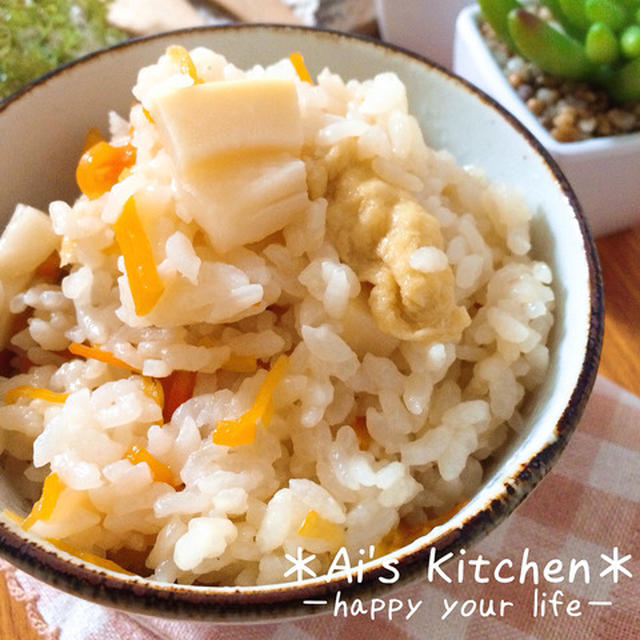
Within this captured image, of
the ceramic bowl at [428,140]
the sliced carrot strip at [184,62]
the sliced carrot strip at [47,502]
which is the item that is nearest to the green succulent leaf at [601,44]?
the ceramic bowl at [428,140]

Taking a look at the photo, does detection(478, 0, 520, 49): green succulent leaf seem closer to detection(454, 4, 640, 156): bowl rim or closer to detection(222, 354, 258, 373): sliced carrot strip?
detection(454, 4, 640, 156): bowl rim

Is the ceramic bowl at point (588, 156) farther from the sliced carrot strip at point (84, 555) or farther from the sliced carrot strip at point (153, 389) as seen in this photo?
the sliced carrot strip at point (84, 555)

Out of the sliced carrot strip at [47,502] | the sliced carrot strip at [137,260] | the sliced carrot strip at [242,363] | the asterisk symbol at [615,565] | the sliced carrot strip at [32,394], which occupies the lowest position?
the asterisk symbol at [615,565]

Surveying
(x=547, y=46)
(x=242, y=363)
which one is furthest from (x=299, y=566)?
(x=547, y=46)

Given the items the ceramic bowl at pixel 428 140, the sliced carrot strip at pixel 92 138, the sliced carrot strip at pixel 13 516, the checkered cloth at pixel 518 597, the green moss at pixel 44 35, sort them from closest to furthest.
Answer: the ceramic bowl at pixel 428 140 < the sliced carrot strip at pixel 13 516 < the checkered cloth at pixel 518 597 < the sliced carrot strip at pixel 92 138 < the green moss at pixel 44 35

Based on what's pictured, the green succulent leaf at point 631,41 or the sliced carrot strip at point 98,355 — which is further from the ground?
the sliced carrot strip at point 98,355

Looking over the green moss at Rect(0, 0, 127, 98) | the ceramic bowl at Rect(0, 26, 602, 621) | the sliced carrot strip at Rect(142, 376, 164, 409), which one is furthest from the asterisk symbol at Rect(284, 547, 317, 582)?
the green moss at Rect(0, 0, 127, 98)

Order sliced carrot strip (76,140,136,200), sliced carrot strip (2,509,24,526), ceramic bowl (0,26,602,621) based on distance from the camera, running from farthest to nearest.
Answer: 1. sliced carrot strip (76,140,136,200)
2. sliced carrot strip (2,509,24,526)
3. ceramic bowl (0,26,602,621)

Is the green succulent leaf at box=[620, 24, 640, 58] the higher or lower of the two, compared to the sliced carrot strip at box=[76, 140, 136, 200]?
lower
